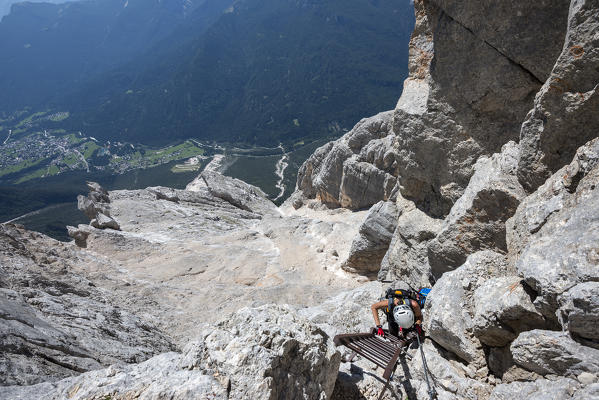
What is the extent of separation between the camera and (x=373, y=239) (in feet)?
69.2

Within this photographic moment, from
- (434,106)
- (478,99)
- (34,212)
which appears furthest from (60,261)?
(34,212)

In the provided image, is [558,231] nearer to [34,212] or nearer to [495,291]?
[495,291]

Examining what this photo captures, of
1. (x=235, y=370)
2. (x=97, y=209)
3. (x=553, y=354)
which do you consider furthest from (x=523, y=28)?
(x=97, y=209)

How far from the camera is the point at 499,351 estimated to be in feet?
22.1

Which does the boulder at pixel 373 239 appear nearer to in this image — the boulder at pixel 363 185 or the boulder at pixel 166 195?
the boulder at pixel 363 185

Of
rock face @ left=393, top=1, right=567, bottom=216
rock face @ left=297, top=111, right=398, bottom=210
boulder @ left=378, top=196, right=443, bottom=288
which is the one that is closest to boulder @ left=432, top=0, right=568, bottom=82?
rock face @ left=393, top=1, right=567, bottom=216

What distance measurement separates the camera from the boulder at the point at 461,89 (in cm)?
990

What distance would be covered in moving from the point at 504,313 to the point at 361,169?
109 ft

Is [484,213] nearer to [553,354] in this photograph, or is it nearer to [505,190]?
[505,190]

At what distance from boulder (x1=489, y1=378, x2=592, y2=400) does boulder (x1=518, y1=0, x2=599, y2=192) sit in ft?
16.8

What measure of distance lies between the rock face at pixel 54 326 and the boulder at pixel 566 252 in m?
9.93

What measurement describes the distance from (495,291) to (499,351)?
48.8 inches

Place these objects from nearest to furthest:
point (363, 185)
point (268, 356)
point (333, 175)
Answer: point (268, 356)
point (363, 185)
point (333, 175)

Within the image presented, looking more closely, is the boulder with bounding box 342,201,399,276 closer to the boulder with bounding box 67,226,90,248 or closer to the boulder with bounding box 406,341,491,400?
the boulder with bounding box 406,341,491,400
